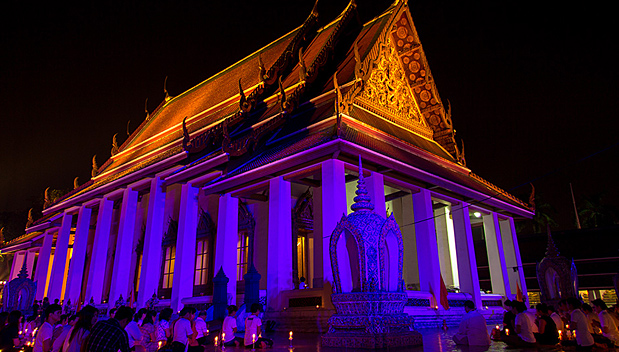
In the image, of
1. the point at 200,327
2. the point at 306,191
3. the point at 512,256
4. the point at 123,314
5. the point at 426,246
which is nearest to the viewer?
the point at 123,314

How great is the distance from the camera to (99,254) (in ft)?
45.3

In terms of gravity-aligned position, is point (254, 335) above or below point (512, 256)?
below

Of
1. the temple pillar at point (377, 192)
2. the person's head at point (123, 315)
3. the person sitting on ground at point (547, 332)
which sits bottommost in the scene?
the person sitting on ground at point (547, 332)

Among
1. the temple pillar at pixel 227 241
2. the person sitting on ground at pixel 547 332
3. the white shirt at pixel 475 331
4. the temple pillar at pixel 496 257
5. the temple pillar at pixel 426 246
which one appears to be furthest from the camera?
the temple pillar at pixel 496 257

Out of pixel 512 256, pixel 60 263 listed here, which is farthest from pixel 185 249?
pixel 512 256

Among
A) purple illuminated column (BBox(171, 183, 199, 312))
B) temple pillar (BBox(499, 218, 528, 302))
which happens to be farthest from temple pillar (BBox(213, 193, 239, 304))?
temple pillar (BBox(499, 218, 528, 302))

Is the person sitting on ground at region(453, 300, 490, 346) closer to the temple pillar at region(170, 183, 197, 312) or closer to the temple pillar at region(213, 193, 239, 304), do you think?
the temple pillar at region(213, 193, 239, 304)

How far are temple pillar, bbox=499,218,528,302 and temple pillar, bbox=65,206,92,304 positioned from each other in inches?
552

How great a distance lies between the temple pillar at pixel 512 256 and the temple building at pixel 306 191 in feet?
0.16

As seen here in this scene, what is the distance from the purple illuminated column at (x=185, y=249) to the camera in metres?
11.0

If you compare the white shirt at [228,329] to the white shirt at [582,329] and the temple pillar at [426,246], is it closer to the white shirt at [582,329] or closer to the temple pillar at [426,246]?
the white shirt at [582,329]

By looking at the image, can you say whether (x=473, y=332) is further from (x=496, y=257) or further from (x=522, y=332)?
(x=496, y=257)

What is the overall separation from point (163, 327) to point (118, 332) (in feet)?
9.22

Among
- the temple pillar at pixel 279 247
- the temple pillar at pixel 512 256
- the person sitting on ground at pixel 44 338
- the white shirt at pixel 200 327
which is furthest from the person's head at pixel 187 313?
the temple pillar at pixel 512 256
